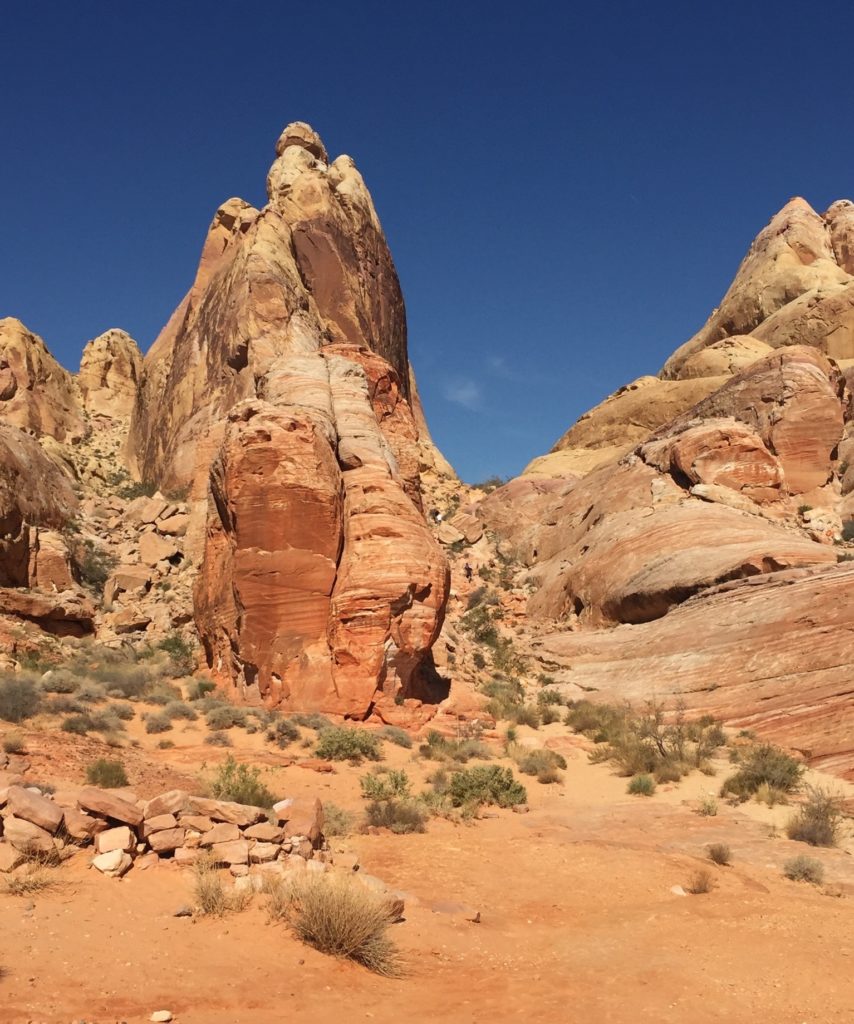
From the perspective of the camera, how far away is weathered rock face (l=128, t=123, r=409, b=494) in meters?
35.8

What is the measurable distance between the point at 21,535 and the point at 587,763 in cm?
2110

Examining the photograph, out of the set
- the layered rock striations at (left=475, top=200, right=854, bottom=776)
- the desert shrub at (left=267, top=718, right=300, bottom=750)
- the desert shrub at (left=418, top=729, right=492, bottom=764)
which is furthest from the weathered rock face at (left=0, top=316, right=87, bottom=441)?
the desert shrub at (left=418, top=729, right=492, bottom=764)

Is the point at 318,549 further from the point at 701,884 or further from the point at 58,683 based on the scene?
the point at 701,884

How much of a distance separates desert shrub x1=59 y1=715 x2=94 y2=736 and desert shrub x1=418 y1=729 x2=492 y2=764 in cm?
643

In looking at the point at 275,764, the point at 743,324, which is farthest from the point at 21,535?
the point at 743,324

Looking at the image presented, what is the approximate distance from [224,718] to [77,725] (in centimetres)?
319

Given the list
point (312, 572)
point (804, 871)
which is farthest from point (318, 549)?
point (804, 871)

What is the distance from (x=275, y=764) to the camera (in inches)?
515

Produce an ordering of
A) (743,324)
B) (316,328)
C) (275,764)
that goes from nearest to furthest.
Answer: (275,764) < (316,328) < (743,324)

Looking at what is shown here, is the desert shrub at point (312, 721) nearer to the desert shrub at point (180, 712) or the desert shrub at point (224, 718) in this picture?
the desert shrub at point (224, 718)

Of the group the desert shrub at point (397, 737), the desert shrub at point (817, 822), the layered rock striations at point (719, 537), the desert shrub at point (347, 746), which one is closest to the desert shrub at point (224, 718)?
the desert shrub at point (347, 746)

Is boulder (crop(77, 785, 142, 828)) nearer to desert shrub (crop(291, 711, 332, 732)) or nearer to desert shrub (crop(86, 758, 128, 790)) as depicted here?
desert shrub (crop(86, 758, 128, 790))

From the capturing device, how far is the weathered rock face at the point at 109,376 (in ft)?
169

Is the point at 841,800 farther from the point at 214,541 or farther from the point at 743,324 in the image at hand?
the point at 743,324
